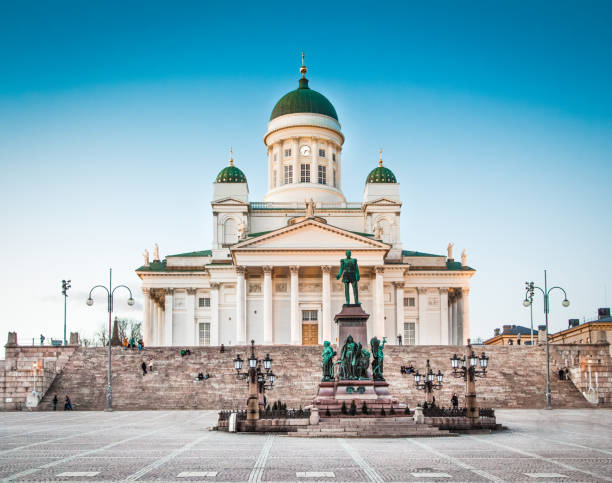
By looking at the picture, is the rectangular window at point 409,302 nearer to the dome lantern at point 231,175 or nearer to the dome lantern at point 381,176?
the dome lantern at point 381,176

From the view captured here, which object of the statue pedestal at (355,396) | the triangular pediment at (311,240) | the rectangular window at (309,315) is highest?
the triangular pediment at (311,240)

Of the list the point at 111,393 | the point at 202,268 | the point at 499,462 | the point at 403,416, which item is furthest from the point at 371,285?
the point at 499,462

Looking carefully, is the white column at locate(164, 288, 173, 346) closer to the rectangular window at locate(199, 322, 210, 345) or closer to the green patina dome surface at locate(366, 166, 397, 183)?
the rectangular window at locate(199, 322, 210, 345)

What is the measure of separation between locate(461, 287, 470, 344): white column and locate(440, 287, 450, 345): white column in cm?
160

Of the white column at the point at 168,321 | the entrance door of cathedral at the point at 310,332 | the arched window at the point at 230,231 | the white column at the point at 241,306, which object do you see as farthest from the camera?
the arched window at the point at 230,231

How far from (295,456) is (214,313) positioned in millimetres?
50818

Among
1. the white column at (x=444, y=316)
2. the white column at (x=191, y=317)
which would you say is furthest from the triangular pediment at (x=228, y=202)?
the white column at (x=444, y=316)

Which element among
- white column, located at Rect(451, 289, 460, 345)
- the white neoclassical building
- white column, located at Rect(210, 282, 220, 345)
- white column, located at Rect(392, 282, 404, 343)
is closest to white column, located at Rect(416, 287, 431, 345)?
the white neoclassical building

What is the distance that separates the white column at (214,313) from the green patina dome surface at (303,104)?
24.2m

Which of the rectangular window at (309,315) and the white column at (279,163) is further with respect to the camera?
the white column at (279,163)

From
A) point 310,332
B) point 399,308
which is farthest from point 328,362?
point 399,308

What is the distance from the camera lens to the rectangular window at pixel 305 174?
269 feet

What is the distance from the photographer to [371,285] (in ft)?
227

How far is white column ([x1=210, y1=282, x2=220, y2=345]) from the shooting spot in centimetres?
6938
